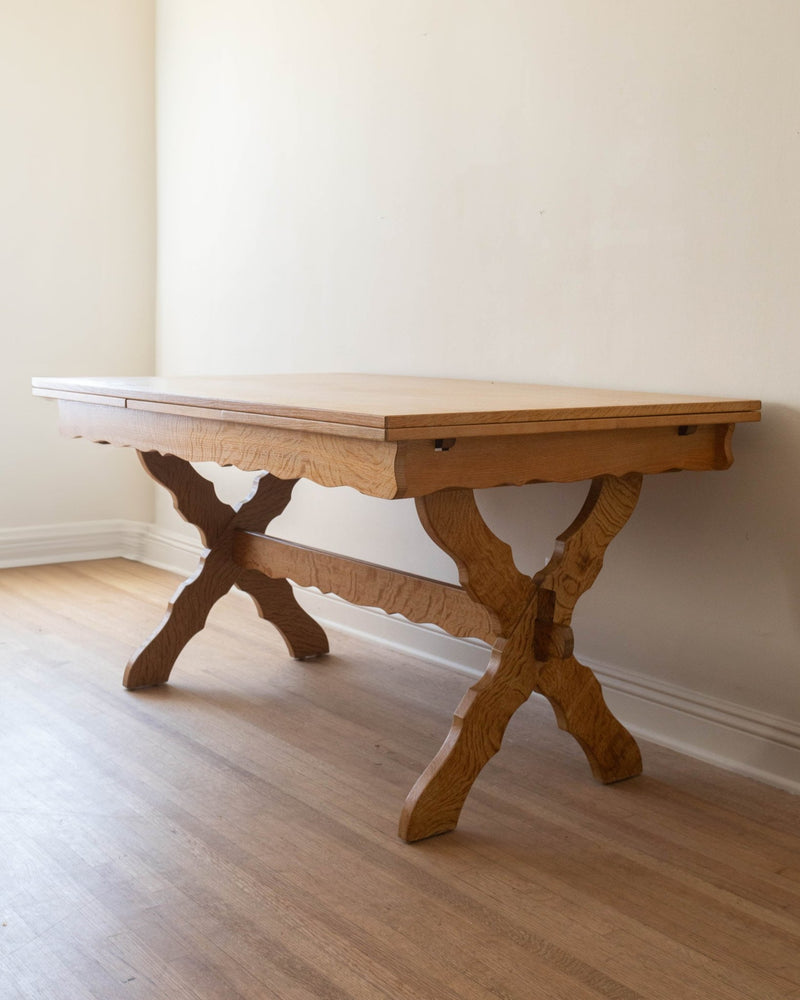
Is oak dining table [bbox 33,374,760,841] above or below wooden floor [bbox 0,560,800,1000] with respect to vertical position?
above

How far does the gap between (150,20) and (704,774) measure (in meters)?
3.28

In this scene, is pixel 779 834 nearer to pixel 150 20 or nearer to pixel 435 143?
pixel 435 143

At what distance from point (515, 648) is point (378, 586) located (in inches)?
13.5

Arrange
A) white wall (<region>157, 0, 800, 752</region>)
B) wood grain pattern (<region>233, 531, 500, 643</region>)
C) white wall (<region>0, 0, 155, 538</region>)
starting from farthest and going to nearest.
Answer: white wall (<region>0, 0, 155, 538</region>) < white wall (<region>157, 0, 800, 752</region>) < wood grain pattern (<region>233, 531, 500, 643</region>)

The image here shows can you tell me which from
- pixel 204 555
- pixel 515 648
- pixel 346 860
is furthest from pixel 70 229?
pixel 346 860

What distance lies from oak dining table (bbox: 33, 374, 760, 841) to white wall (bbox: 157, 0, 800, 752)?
0.62 ft

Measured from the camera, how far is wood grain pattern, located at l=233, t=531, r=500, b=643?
193cm

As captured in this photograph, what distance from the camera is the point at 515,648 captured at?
1857mm

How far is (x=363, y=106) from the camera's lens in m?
2.94

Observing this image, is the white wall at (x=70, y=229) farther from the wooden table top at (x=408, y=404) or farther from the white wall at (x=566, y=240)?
the wooden table top at (x=408, y=404)

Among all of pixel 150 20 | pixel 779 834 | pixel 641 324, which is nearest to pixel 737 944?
pixel 779 834

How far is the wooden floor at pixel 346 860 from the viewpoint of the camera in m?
1.39

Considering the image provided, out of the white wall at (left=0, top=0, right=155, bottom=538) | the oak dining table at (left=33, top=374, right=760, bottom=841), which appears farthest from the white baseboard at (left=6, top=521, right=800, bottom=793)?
the white wall at (left=0, top=0, right=155, bottom=538)

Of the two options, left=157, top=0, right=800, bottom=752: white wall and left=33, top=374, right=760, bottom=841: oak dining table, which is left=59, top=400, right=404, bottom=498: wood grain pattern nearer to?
left=33, top=374, right=760, bottom=841: oak dining table
